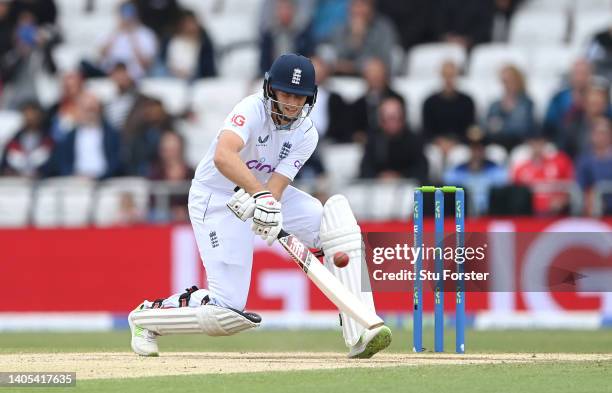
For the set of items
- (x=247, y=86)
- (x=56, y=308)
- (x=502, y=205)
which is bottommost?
(x=56, y=308)

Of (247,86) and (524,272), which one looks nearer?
(524,272)

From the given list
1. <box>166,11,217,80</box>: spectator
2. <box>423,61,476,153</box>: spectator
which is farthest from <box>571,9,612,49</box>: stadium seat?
<box>166,11,217,80</box>: spectator

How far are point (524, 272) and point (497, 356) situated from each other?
3.21 m

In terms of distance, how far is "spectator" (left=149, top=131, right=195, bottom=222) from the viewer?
14219mm

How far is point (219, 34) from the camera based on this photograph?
1745 cm

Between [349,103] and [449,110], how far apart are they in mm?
1042

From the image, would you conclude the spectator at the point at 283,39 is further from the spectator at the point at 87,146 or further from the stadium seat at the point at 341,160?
the spectator at the point at 87,146

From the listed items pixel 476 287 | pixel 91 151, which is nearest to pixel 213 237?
pixel 476 287

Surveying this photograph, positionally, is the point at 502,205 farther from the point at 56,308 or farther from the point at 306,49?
the point at 56,308

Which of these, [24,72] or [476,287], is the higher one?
[24,72]

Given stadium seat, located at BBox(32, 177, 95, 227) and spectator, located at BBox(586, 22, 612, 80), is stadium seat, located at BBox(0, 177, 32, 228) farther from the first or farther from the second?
spectator, located at BBox(586, 22, 612, 80)

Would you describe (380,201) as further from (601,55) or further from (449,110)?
(601,55)

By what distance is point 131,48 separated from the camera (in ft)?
55.7

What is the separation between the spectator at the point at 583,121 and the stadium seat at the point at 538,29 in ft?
6.49
